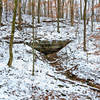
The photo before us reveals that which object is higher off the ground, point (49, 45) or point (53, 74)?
point (49, 45)

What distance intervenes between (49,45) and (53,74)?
244 inches

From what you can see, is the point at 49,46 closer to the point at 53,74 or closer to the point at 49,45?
the point at 49,45

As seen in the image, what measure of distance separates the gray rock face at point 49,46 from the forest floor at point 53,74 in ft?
2.18

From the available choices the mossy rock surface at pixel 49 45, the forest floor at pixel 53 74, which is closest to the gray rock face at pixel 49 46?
the mossy rock surface at pixel 49 45

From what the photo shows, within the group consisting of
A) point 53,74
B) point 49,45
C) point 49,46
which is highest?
point 49,45

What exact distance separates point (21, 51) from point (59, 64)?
4.29 m

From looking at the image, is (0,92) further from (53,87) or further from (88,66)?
(88,66)

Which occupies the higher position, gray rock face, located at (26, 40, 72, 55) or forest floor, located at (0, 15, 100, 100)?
gray rock face, located at (26, 40, 72, 55)

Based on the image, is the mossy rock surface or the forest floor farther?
the mossy rock surface

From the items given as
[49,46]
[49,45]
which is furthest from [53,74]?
[49,45]

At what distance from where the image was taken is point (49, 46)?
50.7 feet

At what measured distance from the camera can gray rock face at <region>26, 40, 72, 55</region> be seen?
15063mm

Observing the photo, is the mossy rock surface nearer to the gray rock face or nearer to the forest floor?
the gray rock face

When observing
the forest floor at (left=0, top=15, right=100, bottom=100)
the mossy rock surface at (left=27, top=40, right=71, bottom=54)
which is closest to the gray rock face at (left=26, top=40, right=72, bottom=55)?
the mossy rock surface at (left=27, top=40, right=71, bottom=54)
